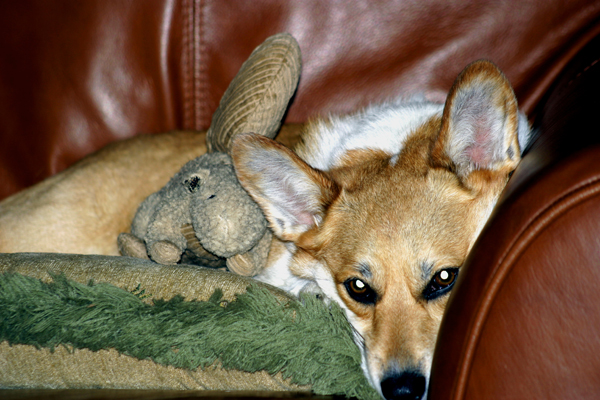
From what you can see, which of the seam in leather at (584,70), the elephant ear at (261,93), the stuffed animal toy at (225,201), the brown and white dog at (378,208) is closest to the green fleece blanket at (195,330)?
the brown and white dog at (378,208)

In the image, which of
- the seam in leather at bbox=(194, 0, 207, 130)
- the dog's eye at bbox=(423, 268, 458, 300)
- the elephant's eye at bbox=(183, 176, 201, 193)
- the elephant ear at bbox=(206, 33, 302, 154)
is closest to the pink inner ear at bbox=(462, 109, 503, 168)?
the dog's eye at bbox=(423, 268, 458, 300)

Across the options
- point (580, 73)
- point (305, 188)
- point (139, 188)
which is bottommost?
point (139, 188)

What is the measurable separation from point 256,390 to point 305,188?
0.73m

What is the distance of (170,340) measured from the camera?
1188 mm

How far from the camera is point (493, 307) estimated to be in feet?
2.77

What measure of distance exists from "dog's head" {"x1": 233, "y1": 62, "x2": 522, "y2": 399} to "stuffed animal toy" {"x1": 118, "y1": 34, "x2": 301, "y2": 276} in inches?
4.3

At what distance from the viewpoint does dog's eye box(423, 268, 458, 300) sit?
57.6 inches

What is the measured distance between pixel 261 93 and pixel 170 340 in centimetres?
89

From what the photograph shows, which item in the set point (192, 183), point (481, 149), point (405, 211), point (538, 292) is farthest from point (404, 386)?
point (192, 183)

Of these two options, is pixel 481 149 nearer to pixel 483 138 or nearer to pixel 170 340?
pixel 483 138

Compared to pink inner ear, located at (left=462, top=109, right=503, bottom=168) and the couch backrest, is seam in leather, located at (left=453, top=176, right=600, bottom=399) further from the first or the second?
the couch backrest

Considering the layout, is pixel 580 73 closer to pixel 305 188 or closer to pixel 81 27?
pixel 305 188

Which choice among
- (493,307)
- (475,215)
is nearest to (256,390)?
(493,307)

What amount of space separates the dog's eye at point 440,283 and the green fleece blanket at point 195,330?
1.14 feet
